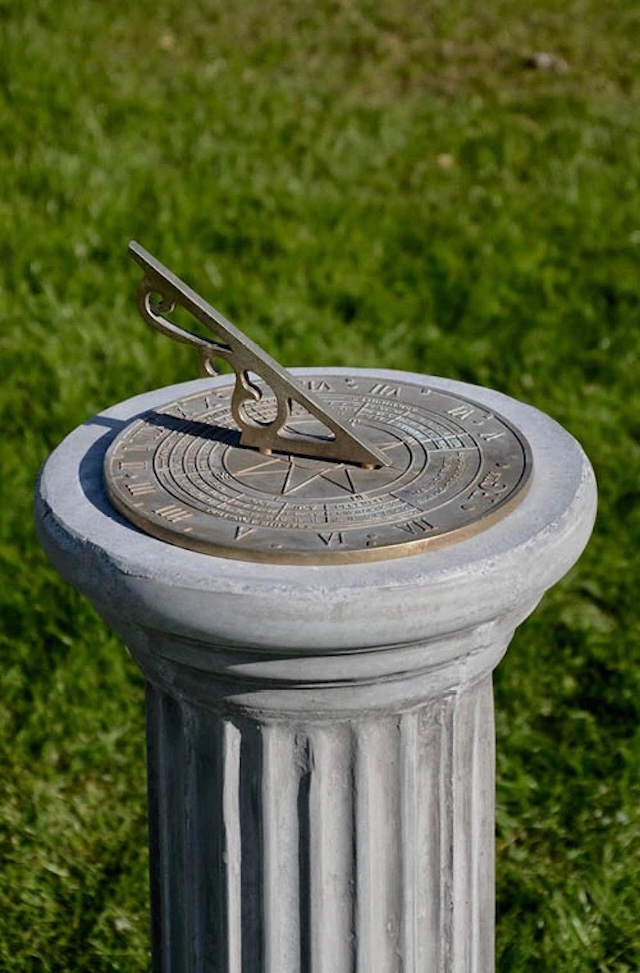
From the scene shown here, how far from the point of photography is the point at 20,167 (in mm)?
6277

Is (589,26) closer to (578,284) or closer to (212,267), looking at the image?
(578,284)

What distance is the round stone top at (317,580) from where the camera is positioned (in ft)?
6.84

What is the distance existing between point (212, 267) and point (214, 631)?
3869 mm

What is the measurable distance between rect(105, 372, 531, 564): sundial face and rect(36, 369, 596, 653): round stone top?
0.02 meters

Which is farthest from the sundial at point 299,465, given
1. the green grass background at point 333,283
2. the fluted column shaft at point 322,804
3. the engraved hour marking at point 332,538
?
the green grass background at point 333,283

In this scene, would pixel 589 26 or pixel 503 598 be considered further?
pixel 589 26

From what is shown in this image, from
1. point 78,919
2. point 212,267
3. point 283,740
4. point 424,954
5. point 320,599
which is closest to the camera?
point 320,599

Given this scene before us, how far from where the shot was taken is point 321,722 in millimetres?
2270

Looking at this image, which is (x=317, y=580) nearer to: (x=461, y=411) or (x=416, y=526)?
(x=416, y=526)

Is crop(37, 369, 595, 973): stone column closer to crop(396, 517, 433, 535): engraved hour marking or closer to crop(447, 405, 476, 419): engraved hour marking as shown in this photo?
crop(396, 517, 433, 535): engraved hour marking

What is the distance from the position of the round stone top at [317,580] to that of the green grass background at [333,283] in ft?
4.66

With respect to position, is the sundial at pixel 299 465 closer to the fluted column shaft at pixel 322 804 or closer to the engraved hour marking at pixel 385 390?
the engraved hour marking at pixel 385 390

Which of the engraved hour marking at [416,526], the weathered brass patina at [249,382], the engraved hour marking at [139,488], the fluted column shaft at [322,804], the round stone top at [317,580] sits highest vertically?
the weathered brass patina at [249,382]

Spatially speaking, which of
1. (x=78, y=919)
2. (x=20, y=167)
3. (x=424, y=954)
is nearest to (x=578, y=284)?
(x=20, y=167)
